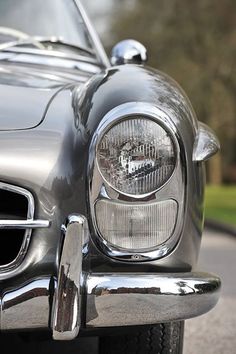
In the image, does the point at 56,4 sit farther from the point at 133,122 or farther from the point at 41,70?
the point at 133,122

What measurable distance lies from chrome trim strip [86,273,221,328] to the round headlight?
26 cm

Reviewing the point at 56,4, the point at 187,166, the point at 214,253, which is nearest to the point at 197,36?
the point at 214,253

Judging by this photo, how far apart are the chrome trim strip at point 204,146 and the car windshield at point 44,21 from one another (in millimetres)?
1286

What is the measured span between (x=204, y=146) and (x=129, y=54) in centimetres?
116

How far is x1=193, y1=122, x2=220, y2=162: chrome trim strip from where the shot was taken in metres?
2.21

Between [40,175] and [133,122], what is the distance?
0.31m

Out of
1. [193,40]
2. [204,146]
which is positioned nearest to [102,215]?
[204,146]

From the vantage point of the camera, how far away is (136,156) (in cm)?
209

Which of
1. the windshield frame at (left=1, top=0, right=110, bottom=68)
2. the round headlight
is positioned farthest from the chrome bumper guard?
the windshield frame at (left=1, top=0, right=110, bottom=68)

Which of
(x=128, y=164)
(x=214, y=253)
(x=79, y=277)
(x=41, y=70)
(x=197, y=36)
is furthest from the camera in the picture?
(x=197, y=36)

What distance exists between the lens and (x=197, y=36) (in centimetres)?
2472

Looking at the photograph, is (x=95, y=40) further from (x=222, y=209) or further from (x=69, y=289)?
(x=222, y=209)

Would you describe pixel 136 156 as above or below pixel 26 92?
below

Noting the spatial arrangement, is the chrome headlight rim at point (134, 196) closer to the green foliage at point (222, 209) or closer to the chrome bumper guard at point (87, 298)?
the chrome bumper guard at point (87, 298)
